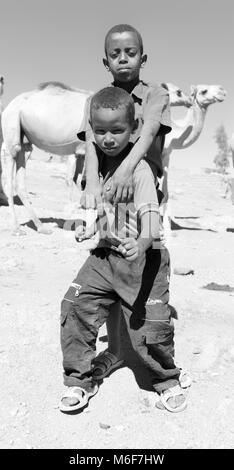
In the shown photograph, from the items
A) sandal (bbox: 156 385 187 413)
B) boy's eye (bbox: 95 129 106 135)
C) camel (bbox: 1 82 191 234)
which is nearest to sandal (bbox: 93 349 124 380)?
sandal (bbox: 156 385 187 413)

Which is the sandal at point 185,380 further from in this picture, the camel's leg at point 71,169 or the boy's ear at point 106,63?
the camel's leg at point 71,169

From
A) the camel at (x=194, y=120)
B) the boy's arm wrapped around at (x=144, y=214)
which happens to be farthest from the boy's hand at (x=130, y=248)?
the camel at (x=194, y=120)

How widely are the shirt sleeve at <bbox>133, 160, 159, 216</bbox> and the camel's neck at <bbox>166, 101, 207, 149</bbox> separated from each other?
5449mm

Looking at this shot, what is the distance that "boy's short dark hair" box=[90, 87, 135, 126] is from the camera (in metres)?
2.37

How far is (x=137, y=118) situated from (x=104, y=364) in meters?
1.41

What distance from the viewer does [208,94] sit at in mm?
7781

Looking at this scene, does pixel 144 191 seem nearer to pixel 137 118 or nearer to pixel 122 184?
pixel 122 184

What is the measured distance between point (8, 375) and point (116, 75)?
181 cm

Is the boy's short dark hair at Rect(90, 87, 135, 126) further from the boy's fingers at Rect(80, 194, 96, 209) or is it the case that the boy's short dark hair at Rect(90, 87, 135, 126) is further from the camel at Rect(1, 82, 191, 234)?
the camel at Rect(1, 82, 191, 234)

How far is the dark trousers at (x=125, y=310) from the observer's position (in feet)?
8.36

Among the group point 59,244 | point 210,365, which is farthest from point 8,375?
point 59,244

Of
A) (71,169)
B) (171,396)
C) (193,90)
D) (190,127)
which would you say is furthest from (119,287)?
(71,169)
